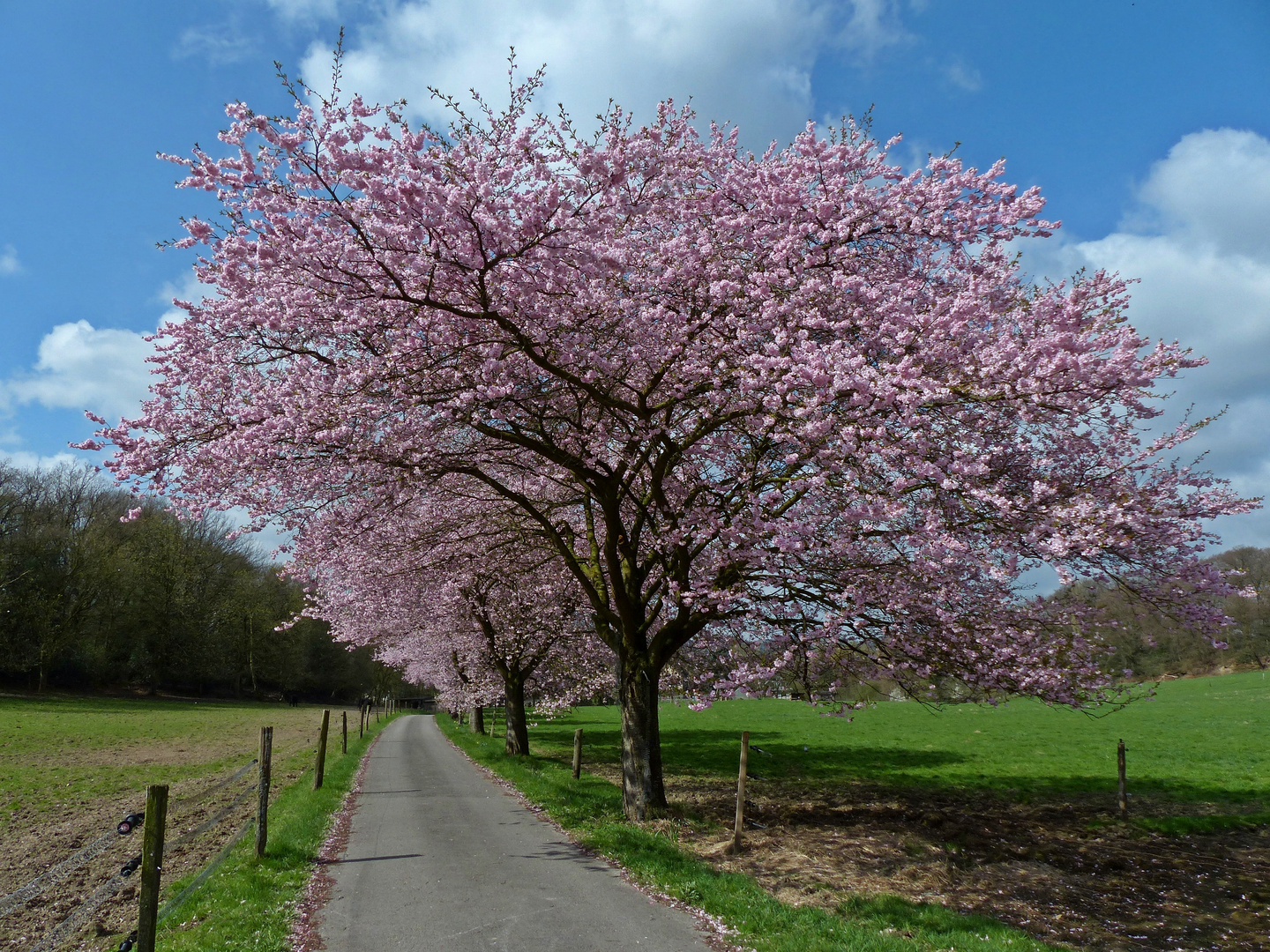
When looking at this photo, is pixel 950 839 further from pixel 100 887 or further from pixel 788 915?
pixel 100 887

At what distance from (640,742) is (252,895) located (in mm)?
6399

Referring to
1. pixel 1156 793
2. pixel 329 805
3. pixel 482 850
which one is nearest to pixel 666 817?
pixel 482 850

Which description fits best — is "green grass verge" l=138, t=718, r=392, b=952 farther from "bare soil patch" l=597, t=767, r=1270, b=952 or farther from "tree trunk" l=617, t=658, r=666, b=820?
"bare soil patch" l=597, t=767, r=1270, b=952

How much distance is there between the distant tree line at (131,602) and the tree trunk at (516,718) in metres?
31.8

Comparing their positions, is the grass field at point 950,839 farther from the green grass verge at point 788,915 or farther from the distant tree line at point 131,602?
the distant tree line at point 131,602

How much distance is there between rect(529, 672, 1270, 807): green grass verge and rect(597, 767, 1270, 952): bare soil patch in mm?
2187

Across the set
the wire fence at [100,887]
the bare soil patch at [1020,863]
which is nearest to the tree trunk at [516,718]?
the bare soil patch at [1020,863]

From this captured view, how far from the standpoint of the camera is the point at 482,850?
10234 millimetres

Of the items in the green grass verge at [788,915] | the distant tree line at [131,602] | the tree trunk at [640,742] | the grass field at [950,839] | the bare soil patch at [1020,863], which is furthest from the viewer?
the distant tree line at [131,602]

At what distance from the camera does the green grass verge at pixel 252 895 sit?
674cm

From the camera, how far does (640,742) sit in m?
12.7

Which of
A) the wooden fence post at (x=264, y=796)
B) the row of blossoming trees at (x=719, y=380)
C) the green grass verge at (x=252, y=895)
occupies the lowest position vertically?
the green grass verge at (x=252, y=895)

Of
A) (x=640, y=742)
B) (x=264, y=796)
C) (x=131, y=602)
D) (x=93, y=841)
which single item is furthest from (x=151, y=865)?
(x=131, y=602)

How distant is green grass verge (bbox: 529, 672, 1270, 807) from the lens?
19484mm
